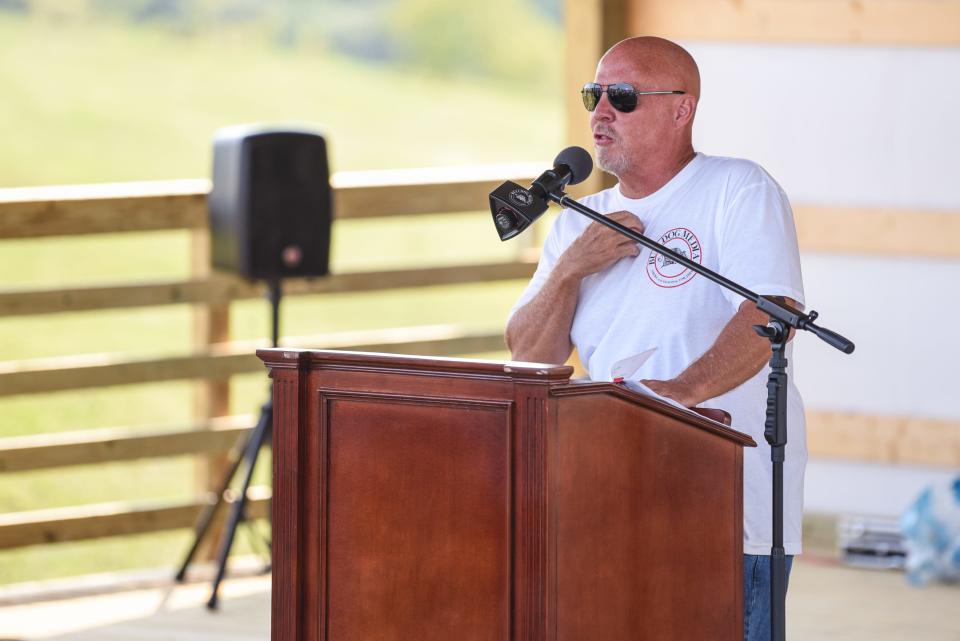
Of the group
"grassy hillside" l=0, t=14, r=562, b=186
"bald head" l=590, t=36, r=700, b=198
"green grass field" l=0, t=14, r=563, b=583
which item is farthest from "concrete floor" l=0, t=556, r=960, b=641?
"grassy hillside" l=0, t=14, r=562, b=186

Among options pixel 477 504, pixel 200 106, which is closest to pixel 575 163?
pixel 477 504

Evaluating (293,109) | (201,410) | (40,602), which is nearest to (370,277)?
(201,410)

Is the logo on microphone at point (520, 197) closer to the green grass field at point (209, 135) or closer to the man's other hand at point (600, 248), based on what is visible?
the man's other hand at point (600, 248)

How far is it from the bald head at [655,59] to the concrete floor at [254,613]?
1.81m

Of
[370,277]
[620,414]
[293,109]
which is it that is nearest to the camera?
[620,414]

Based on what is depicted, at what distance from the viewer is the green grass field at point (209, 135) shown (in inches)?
491

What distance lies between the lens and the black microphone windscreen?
2486 millimetres

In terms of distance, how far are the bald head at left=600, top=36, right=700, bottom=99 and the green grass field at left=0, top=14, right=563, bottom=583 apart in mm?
9429

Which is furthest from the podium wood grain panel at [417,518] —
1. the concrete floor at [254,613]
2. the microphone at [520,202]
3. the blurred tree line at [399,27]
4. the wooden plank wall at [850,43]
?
the blurred tree line at [399,27]

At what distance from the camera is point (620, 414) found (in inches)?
85.0

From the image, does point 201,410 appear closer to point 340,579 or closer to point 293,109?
point 340,579

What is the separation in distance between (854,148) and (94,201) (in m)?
2.44

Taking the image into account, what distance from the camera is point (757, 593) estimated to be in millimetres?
2682

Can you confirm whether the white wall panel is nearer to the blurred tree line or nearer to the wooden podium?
the wooden podium
